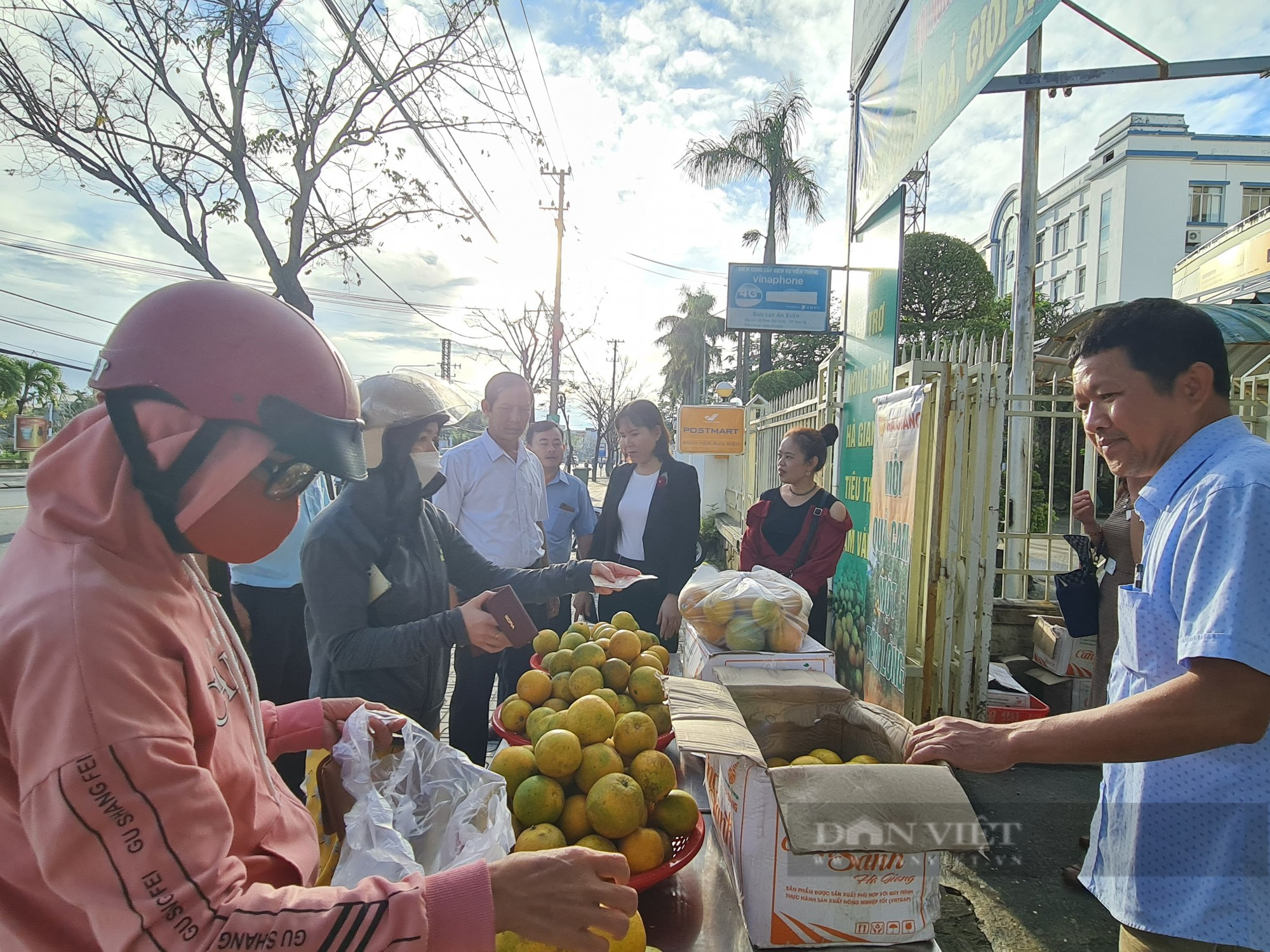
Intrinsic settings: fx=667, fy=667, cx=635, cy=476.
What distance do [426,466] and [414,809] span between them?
3.94 feet

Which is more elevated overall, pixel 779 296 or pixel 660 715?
pixel 779 296

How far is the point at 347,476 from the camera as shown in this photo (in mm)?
1032

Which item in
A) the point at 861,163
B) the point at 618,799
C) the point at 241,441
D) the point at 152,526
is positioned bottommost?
the point at 618,799

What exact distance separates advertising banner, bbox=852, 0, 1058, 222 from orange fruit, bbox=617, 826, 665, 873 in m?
2.80

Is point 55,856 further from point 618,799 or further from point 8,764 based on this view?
point 618,799

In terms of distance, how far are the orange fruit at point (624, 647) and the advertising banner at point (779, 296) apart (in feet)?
31.7

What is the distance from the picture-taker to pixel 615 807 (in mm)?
1526

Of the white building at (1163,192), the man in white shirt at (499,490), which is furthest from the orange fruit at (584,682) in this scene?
the white building at (1163,192)

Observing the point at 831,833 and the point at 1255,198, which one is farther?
the point at 1255,198

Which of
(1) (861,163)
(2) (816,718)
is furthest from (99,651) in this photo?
(1) (861,163)

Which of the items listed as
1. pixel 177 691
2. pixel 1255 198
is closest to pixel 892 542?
pixel 177 691

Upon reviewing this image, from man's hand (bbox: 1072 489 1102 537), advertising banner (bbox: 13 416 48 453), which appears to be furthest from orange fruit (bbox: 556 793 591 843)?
advertising banner (bbox: 13 416 48 453)

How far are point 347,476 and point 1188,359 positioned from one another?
1700 mm

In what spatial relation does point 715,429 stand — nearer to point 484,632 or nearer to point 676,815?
point 484,632
